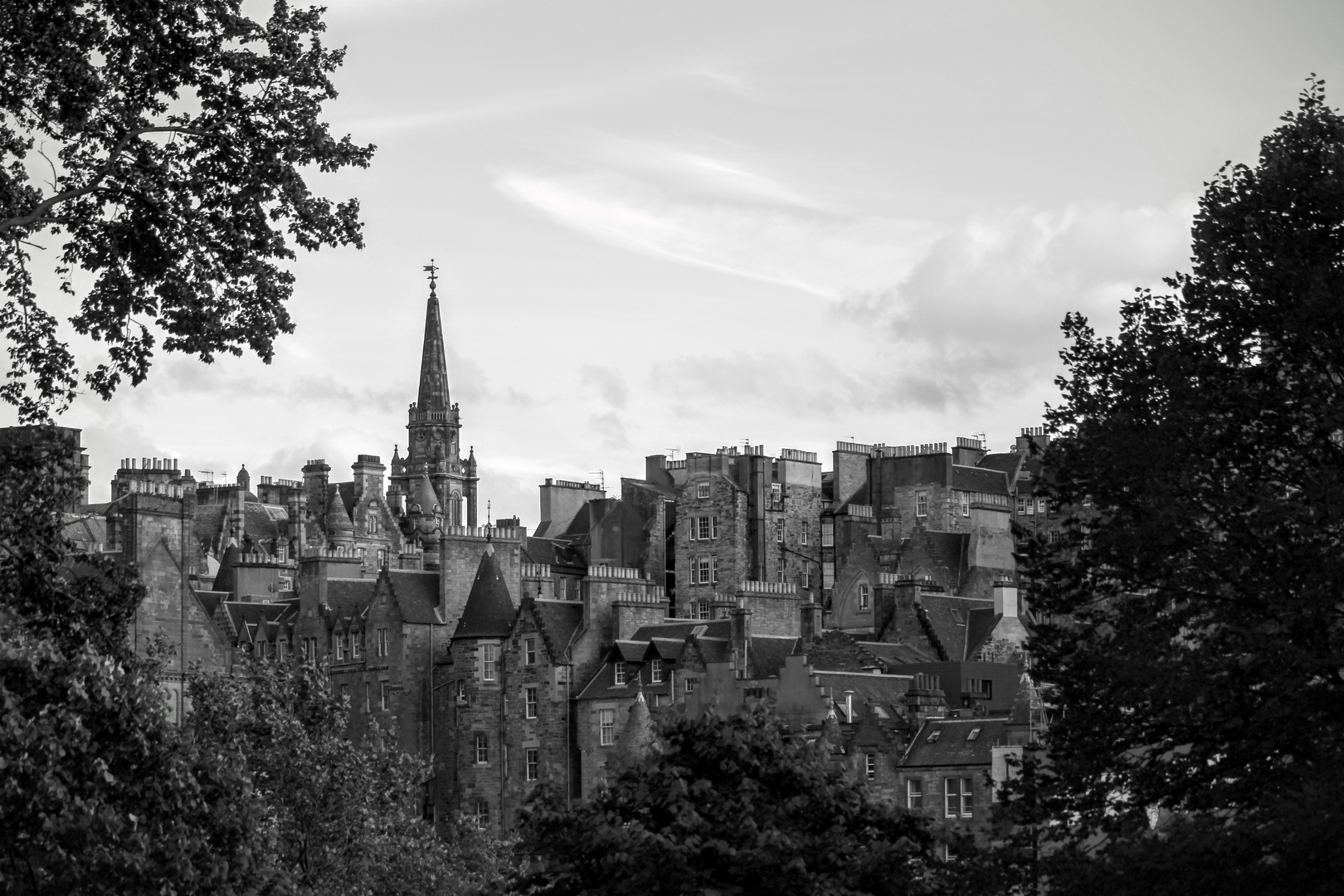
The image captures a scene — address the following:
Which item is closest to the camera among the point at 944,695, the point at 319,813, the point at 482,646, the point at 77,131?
the point at 77,131

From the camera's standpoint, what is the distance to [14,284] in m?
31.2

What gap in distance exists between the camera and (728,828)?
137 ft

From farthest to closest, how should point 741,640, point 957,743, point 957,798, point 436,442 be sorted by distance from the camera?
point 436,442 < point 741,640 < point 957,743 < point 957,798

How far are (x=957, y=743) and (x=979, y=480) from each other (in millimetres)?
48003

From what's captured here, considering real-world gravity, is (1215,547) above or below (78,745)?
above

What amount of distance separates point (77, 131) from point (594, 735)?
64.9 m

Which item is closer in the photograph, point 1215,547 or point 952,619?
point 1215,547

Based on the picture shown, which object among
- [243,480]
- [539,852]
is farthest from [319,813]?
[243,480]

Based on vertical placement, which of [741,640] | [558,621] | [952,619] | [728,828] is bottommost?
[728,828]

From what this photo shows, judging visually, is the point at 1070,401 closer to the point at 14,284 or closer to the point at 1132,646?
the point at 1132,646

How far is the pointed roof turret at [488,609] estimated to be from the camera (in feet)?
323

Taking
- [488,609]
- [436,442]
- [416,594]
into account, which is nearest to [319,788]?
[488,609]

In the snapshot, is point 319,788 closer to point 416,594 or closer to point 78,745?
point 78,745

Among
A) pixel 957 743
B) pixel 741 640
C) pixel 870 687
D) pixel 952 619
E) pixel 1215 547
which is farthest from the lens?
pixel 952 619
